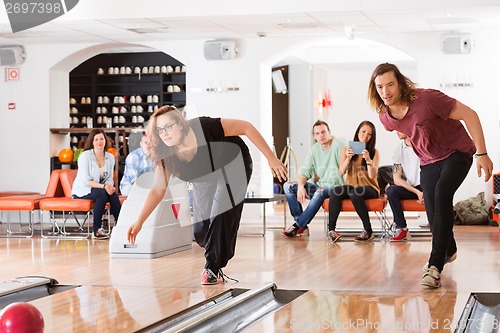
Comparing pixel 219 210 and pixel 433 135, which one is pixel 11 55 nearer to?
pixel 219 210

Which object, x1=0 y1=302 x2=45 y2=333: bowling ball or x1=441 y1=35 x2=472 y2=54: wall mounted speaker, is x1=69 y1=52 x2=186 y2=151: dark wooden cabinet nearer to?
x1=441 y1=35 x2=472 y2=54: wall mounted speaker

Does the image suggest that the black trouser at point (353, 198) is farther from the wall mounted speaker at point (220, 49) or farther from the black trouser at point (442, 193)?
the wall mounted speaker at point (220, 49)

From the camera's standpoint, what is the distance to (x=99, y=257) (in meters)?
7.84

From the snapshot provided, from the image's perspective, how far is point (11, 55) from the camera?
40.8 ft

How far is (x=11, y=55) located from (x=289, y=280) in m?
7.63

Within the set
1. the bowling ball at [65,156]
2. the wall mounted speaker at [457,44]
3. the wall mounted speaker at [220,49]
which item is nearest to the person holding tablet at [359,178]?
the wall mounted speaker at [457,44]

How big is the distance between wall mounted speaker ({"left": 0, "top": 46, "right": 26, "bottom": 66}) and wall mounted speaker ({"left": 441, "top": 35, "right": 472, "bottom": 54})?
18.7ft

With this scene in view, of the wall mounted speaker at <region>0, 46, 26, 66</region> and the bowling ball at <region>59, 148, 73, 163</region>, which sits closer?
the bowling ball at <region>59, 148, 73, 163</region>

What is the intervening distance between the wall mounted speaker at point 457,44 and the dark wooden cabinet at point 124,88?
590cm

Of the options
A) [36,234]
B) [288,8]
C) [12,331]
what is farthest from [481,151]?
[36,234]

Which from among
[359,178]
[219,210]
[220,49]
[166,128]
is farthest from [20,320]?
[220,49]

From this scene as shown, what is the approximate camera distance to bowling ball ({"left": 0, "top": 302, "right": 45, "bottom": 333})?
346 cm

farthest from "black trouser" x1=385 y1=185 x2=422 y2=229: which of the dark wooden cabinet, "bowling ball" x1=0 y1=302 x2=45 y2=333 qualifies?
the dark wooden cabinet

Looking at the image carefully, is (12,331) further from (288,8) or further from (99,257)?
(288,8)
